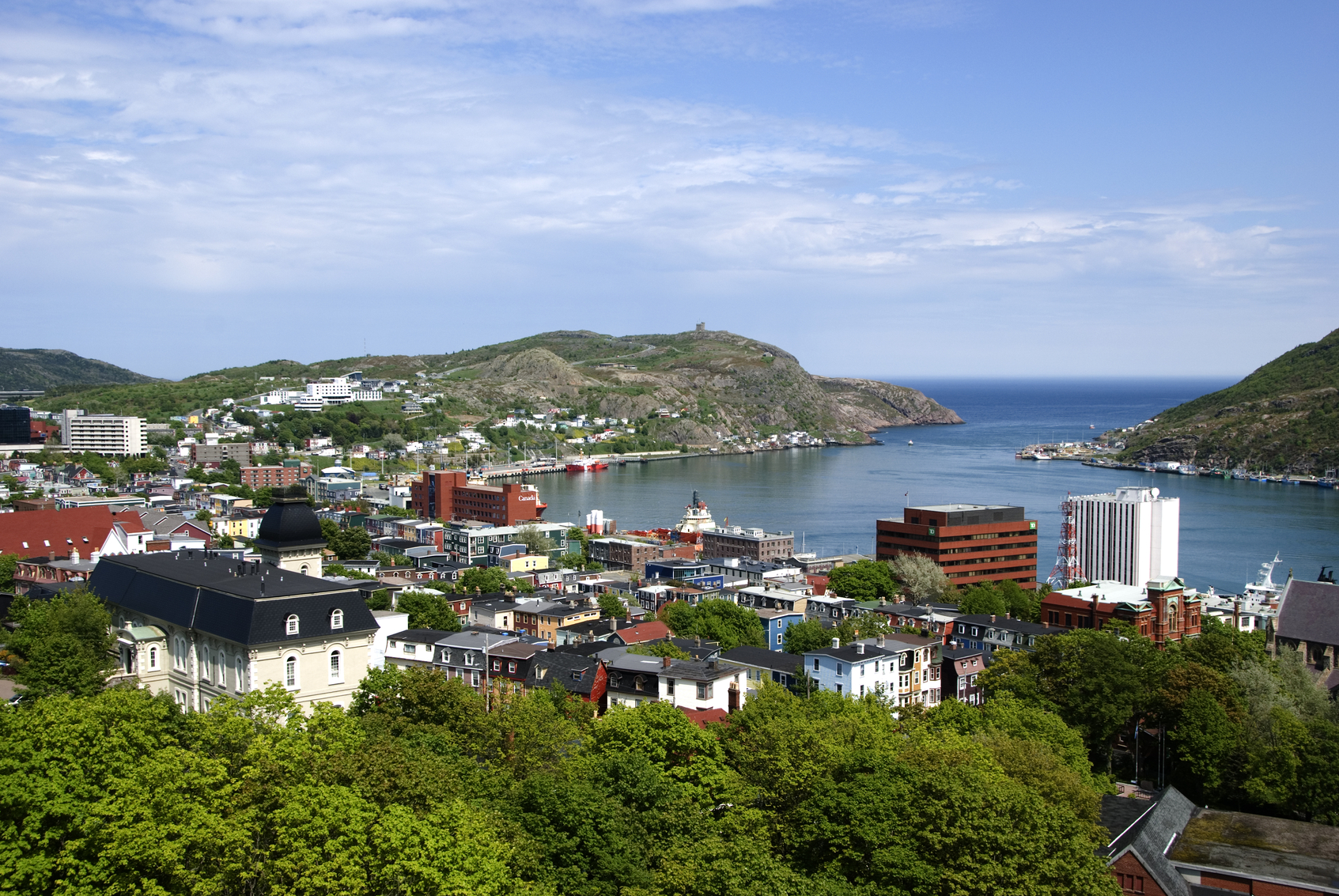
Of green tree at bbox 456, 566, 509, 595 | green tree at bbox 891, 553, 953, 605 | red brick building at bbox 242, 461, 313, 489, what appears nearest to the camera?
green tree at bbox 456, 566, 509, 595

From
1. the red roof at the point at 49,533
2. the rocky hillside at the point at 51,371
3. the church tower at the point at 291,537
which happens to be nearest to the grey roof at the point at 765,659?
the church tower at the point at 291,537

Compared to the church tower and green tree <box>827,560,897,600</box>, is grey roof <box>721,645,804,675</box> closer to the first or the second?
the church tower

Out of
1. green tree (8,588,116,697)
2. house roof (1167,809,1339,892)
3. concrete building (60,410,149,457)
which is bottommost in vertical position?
house roof (1167,809,1339,892)

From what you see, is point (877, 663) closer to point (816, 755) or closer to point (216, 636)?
point (816, 755)

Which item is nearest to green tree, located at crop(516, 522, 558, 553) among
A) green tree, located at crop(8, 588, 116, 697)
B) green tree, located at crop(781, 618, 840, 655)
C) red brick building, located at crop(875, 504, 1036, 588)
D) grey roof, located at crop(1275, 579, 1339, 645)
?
red brick building, located at crop(875, 504, 1036, 588)

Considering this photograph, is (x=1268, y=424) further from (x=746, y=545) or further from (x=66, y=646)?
(x=66, y=646)
